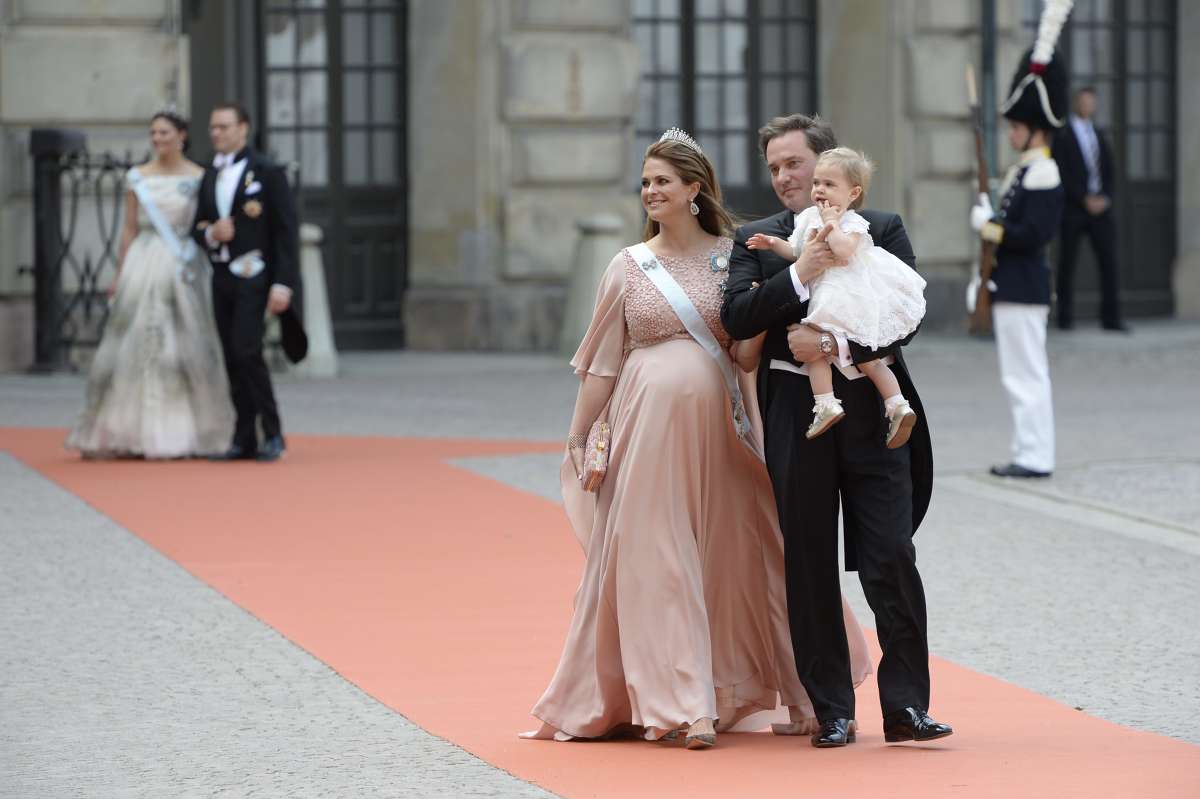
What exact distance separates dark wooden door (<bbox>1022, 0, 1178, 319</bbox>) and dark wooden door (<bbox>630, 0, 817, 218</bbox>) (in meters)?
2.46

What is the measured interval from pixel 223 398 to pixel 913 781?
7842 millimetres

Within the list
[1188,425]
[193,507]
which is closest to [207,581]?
[193,507]

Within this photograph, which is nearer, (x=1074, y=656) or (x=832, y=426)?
(x=832, y=426)

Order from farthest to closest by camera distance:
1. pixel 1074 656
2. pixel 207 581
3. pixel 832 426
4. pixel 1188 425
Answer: pixel 1188 425 → pixel 207 581 → pixel 1074 656 → pixel 832 426

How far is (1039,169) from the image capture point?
38.7ft

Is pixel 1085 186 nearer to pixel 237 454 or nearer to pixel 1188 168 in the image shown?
pixel 1188 168

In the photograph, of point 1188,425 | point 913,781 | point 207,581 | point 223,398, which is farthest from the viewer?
point 1188,425

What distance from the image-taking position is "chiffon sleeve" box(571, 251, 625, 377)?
6.68 meters

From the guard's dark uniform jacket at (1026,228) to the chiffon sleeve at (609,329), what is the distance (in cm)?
543

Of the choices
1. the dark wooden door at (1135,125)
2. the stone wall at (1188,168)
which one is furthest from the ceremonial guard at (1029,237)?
the stone wall at (1188,168)

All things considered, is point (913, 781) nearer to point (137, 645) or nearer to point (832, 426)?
point (832, 426)

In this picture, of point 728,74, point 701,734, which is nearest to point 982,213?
point 701,734

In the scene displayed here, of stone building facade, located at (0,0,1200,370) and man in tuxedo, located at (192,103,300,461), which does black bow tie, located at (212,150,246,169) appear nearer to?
man in tuxedo, located at (192,103,300,461)

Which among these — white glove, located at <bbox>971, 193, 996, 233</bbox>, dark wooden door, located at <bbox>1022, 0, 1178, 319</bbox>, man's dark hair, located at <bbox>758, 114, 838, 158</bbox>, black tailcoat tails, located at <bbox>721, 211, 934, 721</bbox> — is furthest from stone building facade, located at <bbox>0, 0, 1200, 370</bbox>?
black tailcoat tails, located at <bbox>721, 211, 934, 721</bbox>
